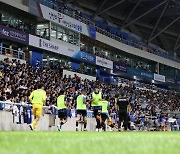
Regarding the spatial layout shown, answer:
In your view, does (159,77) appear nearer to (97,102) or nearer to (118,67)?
(118,67)

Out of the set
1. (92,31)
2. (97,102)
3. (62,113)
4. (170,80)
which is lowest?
(62,113)

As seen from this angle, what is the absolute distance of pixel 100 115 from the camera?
1805 centimetres

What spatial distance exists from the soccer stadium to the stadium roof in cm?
17

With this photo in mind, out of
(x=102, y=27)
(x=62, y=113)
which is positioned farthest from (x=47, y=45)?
(x=62, y=113)

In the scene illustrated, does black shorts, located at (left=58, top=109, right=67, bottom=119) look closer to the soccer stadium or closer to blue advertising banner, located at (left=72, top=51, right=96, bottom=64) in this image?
the soccer stadium

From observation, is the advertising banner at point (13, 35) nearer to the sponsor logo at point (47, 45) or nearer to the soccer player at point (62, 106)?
the sponsor logo at point (47, 45)

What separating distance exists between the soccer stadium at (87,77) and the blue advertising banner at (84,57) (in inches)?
5.1

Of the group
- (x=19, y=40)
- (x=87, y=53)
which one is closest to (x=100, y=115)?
(x=19, y=40)

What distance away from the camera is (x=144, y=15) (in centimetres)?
6312

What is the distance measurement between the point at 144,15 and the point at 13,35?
3228 cm

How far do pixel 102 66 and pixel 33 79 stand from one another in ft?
83.1

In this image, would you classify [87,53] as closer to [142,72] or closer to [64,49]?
[64,49]

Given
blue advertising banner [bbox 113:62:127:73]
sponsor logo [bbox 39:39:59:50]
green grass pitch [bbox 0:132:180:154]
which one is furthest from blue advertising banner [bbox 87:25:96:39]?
green grass pitch [bbox 0:132:180:154]

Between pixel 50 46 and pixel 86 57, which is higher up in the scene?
pixel 50 46
